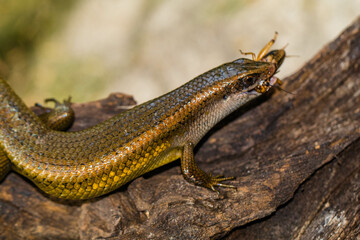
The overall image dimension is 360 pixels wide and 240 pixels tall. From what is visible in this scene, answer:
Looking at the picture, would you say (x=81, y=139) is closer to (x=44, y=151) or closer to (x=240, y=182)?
(x=44, y=151)

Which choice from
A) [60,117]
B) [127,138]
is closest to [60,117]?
[60,117]

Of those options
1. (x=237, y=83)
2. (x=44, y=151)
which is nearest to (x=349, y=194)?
(x=237, y=83)

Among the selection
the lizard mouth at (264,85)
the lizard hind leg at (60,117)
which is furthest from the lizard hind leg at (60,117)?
the lizard mouth at (264,85)

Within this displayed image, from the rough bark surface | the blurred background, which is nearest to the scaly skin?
the rough bark surface

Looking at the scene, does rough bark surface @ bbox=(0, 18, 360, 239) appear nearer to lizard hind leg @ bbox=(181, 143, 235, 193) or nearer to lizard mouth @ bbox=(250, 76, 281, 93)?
lizard hind leg @ bbox=(181, 143, 235, 193)

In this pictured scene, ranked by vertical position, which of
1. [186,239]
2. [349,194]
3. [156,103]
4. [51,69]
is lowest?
[349,194]

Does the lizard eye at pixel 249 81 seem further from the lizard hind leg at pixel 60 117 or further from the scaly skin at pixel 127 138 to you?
the lizard hind leg at pixel 60 117
